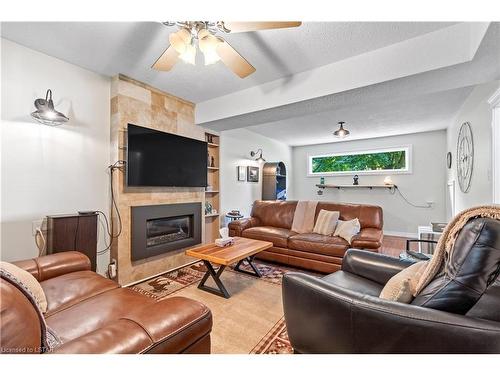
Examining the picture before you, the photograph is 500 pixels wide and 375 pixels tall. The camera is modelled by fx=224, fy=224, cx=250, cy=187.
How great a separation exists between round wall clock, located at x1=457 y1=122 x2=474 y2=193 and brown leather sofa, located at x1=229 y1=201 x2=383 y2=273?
1226 mm

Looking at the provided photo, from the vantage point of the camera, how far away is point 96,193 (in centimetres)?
260

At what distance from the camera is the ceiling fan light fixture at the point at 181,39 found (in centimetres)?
146

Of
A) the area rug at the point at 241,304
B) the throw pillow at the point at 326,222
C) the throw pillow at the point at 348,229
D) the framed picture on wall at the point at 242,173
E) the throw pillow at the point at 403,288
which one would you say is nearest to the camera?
the throw pillow at the point at 403,288

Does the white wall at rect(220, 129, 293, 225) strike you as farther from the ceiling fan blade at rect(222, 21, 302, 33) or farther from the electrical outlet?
the ceiling fan blade at rect(222, 21, 302, 33)

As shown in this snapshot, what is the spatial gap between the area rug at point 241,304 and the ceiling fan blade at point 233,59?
6.88 feet

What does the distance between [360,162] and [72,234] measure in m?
6.19

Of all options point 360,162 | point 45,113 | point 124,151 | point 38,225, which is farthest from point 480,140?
point 38,225

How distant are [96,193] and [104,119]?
2.90ft

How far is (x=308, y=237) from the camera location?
313 cm

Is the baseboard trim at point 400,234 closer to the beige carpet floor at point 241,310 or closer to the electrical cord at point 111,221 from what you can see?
the beige carpet floor at point 241,310

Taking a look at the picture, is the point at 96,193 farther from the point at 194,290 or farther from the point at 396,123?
the point at 396,123

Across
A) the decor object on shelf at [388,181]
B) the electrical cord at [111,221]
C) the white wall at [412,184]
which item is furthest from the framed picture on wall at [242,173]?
the decor object on shelf at [388,181]

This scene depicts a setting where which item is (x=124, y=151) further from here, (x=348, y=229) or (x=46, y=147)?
(x=348, y=229)

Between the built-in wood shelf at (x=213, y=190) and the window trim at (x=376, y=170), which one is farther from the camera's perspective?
the window trim at (x=376, y=170)
